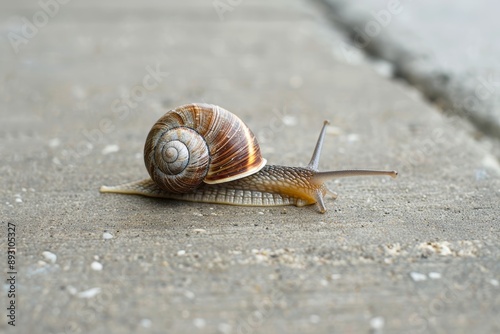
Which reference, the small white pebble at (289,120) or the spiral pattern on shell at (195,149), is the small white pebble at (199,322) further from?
the small white pebble at (289,120)

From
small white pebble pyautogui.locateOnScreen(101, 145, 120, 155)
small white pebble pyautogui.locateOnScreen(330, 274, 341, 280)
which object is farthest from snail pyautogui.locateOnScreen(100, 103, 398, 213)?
small white pebble pyautogui.locateOnScreen(101, 145, 120, 155)

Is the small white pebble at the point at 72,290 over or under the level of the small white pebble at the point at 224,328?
under

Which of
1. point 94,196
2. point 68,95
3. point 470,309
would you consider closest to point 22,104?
point 68,95

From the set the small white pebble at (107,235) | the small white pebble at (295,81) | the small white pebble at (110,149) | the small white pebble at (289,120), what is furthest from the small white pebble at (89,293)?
the small white pebble at (295,81)

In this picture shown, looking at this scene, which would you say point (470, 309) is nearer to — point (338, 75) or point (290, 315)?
point (290, 315)

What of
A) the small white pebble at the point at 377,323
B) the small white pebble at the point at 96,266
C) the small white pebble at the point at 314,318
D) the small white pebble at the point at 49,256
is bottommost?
the small white pebble at the point at 49,256

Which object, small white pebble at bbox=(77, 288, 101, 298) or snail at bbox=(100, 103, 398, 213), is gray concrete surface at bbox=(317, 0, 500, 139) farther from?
small white pebble at bbox=(77, 288, 101, 298)
